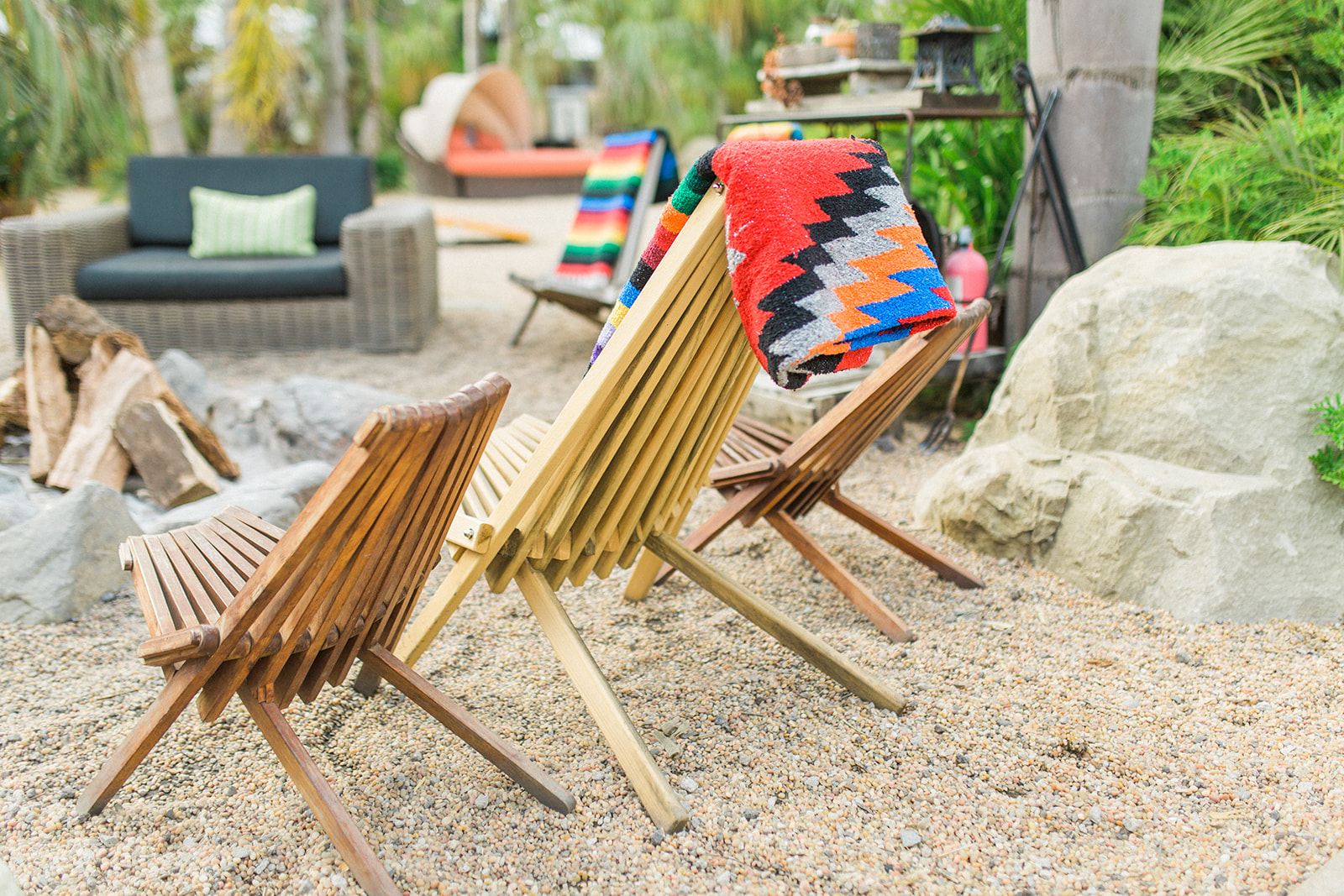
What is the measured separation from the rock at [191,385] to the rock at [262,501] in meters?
0.74

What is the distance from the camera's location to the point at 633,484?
5.85ft

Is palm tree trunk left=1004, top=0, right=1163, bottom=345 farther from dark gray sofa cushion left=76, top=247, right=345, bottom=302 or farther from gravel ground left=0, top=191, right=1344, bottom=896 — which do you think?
dark gray sofa cushion left=76, top=247, right=345, bottom=302

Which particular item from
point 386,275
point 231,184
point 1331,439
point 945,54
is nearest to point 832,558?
point 1331,439

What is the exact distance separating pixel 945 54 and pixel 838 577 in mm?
2181

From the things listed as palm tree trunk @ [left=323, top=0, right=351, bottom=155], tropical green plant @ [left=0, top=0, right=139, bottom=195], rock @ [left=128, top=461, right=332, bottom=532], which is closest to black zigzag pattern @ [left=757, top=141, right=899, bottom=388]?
rock @ [left=128, top=461, right=332, bottom=532]

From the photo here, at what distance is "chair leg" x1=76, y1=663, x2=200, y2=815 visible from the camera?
4.69 ft

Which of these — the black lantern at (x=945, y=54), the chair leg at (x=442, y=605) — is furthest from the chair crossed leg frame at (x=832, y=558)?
the black lantern at (x=945, y=54)

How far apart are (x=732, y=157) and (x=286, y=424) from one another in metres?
2.33

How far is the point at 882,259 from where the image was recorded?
159 centimetres

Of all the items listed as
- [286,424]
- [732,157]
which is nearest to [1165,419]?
[732,157]

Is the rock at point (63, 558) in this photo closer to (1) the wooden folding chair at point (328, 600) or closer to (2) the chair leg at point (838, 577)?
(1) the wooden folding chair at point (328, 600)

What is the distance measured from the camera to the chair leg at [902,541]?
254 cm

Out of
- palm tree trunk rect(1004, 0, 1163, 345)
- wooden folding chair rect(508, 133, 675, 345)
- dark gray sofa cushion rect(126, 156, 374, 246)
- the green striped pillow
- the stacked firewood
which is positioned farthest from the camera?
dark gray sofa cushion rect(126, 156, 374, 246)

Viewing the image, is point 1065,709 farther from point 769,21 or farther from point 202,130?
point 769,21
